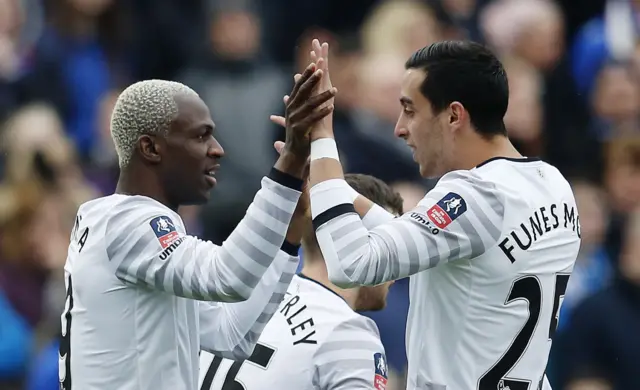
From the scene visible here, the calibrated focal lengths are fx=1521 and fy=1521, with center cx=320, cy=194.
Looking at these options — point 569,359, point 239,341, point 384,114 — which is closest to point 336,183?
point 239,341

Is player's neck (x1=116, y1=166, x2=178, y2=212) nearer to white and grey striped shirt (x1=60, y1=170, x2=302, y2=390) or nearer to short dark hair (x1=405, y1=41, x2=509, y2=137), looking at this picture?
white and grey striped shirt (x1=60, y1=170, x2=302, y2=390)

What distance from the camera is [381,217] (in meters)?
5.49

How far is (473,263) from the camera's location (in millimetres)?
5078

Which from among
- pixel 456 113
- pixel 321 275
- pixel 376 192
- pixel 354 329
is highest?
pixel 456 113

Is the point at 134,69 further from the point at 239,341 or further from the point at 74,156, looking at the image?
the point at 239,341

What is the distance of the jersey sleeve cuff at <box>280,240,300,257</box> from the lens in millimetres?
5398

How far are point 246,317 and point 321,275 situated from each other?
57cm

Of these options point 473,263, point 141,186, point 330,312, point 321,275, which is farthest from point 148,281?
point 321,275

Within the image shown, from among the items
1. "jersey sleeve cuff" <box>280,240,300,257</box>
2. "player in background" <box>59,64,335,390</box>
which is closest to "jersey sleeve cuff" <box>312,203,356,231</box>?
"player in background" <box>59,64,335,390</box>

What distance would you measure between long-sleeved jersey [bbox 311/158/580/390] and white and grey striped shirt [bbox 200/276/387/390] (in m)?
0.34

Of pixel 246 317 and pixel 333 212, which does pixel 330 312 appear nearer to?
pixel 246 317

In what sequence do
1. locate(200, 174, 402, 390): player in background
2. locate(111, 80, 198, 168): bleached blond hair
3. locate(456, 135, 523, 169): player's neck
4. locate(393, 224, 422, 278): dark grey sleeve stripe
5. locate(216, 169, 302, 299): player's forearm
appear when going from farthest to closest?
locate(200, 174, 402, 390): player in background, locate(456, 135, 523, 169): player's neck, locate(111, 80, 198, 168): bleached blond hair, locate(393, 224, 422, 278): dark grey sleeve stripe, locate(216, 169, 302, 299): player's forearm

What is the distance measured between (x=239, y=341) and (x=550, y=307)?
112 centimetres

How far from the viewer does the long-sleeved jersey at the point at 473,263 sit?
4.96 metres
